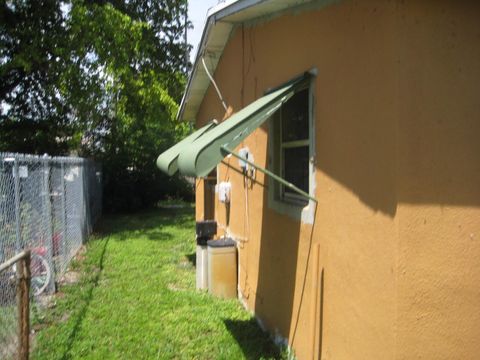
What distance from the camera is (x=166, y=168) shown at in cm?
548

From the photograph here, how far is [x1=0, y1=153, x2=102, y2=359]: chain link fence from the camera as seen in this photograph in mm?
5183

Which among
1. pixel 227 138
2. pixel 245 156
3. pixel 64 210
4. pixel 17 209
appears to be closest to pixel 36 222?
pixel 17 209

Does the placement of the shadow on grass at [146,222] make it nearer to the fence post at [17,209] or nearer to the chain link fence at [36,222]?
the chain link fence at [36,222]

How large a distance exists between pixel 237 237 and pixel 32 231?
2.71m

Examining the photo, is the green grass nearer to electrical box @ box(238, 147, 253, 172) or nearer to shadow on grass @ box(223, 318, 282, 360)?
shadow on grass @ box(223, 318, 282, 360)

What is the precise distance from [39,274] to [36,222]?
0.70 meters

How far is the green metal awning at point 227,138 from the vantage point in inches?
144

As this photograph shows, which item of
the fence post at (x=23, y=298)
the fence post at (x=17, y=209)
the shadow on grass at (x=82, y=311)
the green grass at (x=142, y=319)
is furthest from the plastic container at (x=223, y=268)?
the fence post at (x=23, y=298)

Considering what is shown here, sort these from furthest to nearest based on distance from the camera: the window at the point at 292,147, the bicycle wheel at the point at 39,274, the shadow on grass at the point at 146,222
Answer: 1. the shadow on grass at the point at 146,222
2. the bicycle wheel at the point at 39,274
3. the window at the point at 292,147

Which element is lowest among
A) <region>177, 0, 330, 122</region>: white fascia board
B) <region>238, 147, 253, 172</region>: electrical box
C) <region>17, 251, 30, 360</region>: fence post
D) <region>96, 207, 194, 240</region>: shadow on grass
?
<region>96, 207, 194, 240</region>: shadow on grass

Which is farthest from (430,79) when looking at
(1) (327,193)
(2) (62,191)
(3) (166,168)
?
(2) (62,191)

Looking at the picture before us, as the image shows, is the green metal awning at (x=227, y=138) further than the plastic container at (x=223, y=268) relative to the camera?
No

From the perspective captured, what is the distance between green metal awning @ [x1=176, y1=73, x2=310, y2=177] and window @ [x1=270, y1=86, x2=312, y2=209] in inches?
10.7

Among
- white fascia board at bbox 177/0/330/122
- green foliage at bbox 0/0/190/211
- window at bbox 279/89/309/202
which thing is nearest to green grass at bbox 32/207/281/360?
window at bbox 279/89/309/202
